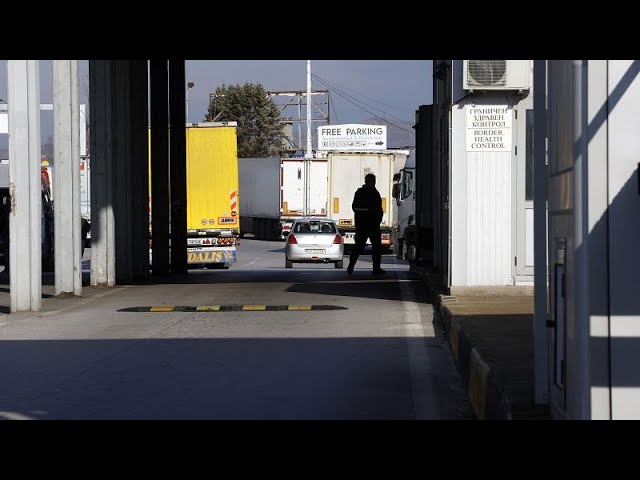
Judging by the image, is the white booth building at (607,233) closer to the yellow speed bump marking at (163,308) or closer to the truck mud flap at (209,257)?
the yellow speed bump marking at (163,308)

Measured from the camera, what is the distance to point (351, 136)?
126m

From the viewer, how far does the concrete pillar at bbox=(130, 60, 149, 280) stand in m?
25.7

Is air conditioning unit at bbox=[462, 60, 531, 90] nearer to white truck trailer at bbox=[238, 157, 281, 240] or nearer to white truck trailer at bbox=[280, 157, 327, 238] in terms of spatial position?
white truck trailer at bbox=[280, 157, 327, 238]

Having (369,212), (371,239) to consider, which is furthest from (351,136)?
(369,212)

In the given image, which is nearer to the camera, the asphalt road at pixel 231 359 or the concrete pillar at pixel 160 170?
the asphalt road at pixel 231 359

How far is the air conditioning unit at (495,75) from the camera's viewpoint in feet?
55.5

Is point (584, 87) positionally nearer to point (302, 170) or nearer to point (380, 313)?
point (380, 313)

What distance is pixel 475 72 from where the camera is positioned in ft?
55.7

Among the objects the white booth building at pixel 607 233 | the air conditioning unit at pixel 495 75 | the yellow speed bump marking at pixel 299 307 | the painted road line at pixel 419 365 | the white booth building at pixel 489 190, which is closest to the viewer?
the white booth building at pixel 607 233

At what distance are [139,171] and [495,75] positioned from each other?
10574 mm

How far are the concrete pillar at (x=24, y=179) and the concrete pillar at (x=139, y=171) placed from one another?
710cm

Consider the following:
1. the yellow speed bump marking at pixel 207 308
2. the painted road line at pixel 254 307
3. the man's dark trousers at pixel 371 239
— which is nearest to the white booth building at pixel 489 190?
the painted road line at pixel 254 307
